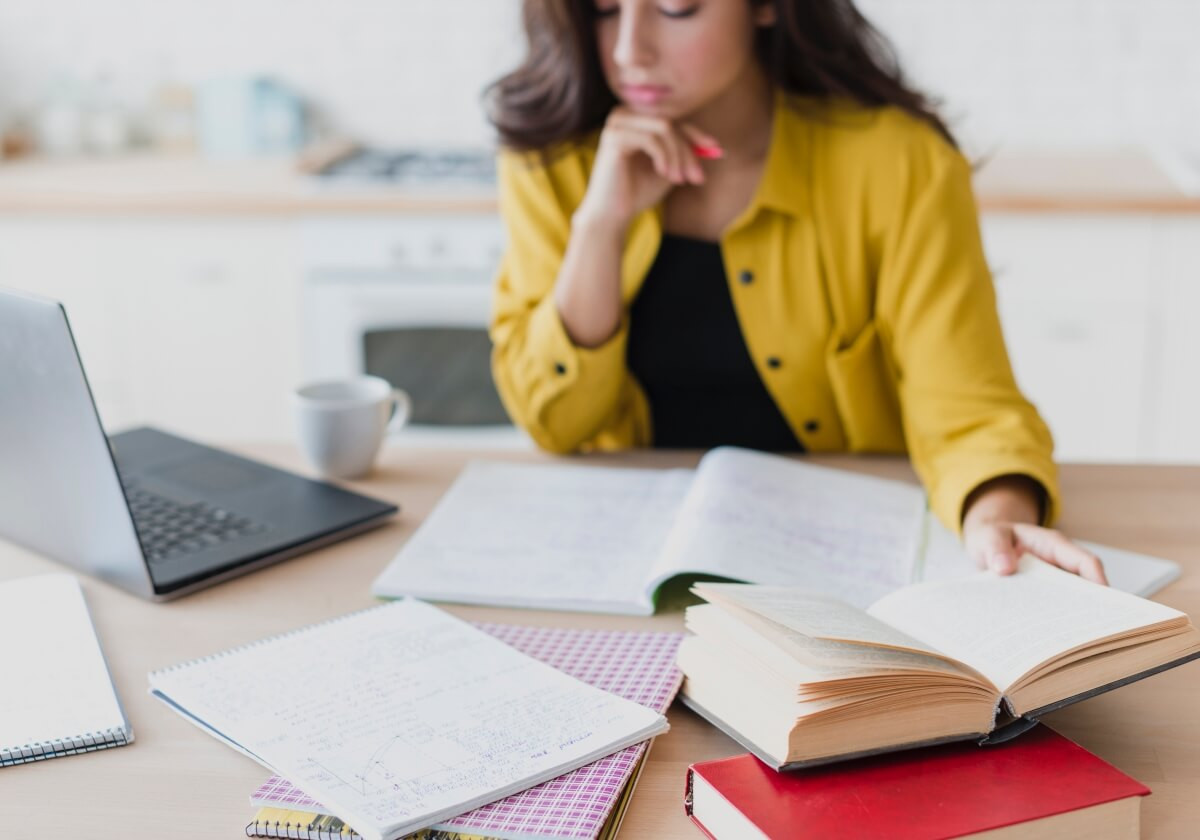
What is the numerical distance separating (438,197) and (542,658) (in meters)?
1.74

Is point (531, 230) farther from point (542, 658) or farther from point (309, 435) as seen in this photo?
point (542, 658)

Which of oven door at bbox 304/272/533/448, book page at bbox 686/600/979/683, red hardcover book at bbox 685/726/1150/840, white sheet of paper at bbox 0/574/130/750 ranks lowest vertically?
oven door at bbox 304/272/533/448

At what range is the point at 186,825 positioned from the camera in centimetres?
73

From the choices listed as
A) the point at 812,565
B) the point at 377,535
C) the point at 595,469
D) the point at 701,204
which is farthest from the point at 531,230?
the point at 812,565

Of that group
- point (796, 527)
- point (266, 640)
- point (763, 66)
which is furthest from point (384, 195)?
point (266, 640)

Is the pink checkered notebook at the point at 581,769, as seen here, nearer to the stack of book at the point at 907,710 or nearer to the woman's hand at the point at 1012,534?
the stack of book at the point at 907,710

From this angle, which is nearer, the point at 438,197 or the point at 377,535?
the point at 377,535

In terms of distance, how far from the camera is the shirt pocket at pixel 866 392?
151 cm

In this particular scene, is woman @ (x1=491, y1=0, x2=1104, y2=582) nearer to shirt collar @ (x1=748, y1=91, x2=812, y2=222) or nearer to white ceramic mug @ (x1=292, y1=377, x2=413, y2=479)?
shirt collar @ (x1=748, y1=91, x2=812, y2=222)

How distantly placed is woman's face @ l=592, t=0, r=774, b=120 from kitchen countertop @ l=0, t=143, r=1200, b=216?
1062 mm

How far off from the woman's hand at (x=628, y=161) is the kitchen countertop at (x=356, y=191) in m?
1.06

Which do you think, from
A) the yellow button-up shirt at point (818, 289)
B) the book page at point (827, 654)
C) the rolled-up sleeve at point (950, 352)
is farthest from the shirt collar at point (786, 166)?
the book page at point (827, 654)

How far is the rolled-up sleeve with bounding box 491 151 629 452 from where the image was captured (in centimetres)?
144

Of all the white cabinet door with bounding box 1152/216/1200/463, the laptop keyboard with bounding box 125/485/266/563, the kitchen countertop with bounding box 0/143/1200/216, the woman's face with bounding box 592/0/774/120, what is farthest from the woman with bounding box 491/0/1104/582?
the white cabinet door with bounding box 1152/216/1200/463
